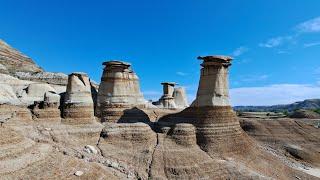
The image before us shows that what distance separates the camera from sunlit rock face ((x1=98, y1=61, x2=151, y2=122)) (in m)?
35.3

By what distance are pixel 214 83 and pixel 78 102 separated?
13.3m

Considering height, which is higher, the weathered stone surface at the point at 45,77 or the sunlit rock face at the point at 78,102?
the weathered stone surface at the point at 45,77

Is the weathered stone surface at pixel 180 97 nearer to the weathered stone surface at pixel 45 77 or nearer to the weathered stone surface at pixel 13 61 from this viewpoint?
the weathered stone surface at pixel 45 77

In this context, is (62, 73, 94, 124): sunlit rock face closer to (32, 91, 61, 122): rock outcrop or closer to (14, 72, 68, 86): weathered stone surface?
(32, 91, 61, 122): rock outcrop

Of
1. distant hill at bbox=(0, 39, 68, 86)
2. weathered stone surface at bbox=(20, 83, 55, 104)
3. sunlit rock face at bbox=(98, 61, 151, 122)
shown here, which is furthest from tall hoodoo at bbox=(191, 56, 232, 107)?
distant hill at bbox=(0, 39, 68, 86)

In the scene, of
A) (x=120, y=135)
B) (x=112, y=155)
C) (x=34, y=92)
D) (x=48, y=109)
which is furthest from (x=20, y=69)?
(x=112, y=155)

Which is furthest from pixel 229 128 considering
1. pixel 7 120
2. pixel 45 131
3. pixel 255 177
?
pixel 7 120

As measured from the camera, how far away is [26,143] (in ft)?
74.1

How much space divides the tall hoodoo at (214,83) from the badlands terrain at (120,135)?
0.32ft

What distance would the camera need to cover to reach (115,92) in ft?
117

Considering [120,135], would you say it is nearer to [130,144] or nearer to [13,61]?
[130,144]

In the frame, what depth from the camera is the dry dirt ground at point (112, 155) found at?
821 inches

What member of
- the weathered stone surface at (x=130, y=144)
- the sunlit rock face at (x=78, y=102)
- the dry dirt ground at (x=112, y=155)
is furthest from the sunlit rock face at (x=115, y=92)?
the dry dirt ground at (x=112, y=155)

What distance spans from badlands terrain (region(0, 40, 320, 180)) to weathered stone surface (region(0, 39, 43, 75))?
12.3 ft
